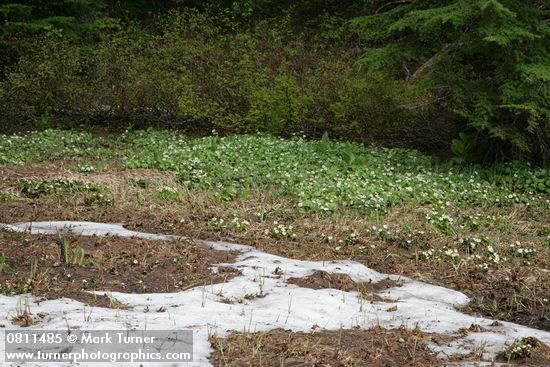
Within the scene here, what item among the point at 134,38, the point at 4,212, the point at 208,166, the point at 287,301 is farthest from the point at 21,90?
the point at 287,301

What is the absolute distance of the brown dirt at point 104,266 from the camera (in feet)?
17.5

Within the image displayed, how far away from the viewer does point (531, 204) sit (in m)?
Result: 9.06

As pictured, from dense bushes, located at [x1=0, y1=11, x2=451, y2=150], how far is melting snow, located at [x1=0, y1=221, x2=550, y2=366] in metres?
7.46

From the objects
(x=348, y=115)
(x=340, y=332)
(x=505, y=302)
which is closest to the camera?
(x=340, y=332)

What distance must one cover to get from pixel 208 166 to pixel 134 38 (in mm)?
9554

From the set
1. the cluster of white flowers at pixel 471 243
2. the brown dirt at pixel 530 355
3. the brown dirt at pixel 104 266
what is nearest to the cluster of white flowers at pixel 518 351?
the brown dirt at pixel 530 355

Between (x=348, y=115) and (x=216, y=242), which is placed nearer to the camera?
(x=216, y=242)

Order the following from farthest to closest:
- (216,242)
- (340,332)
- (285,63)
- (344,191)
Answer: (285,63) → (344,191) → (216,242) → (340,332)

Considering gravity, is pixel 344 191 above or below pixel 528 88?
below

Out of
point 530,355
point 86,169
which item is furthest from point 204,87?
point 530,355

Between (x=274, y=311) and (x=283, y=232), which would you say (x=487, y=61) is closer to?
(x=283, y=232)

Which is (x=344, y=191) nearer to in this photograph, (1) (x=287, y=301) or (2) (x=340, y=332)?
(1) (x=287, y=301)

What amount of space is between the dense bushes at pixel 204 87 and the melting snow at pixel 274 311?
746cm

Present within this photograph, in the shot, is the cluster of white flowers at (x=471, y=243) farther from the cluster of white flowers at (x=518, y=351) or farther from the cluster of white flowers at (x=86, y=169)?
the cluster of white flowers at (x=86, y=169)
